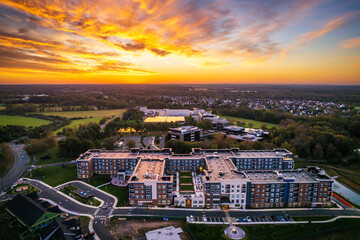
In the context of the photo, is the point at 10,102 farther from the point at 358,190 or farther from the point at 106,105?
the point at 358,190

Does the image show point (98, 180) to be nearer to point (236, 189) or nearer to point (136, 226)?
point (136, 226)

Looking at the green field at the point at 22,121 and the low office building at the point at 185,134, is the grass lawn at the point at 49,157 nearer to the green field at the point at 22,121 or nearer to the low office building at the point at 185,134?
the low office building at the point at 185,134

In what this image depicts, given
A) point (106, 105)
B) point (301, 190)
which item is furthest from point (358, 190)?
point (106, 105)

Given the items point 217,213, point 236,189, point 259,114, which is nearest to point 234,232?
point 217,213

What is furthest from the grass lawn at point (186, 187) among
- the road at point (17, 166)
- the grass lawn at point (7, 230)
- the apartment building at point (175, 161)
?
the road at point (17, 166)

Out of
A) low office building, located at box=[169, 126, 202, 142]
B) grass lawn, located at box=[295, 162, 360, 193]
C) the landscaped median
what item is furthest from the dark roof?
grass lawn, located at box=[295, 162, 360, 193]
